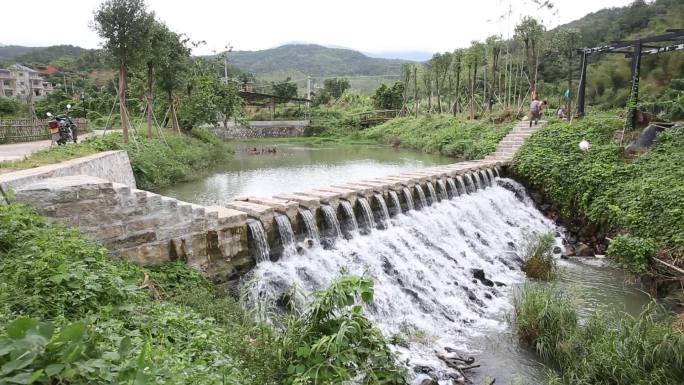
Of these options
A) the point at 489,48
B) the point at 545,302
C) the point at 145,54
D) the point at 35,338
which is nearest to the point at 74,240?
the point at 35,338

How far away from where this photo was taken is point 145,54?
13.2 meters

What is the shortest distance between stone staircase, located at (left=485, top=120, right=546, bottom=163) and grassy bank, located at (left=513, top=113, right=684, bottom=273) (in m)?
Result: 0.72

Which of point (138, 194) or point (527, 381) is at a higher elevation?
point (138, 194)

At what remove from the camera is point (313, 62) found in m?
128

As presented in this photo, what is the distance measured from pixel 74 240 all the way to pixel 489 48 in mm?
26761

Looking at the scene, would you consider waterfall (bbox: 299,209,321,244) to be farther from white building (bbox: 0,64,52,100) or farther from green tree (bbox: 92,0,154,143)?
white building (bbox: 0,64,52,100)

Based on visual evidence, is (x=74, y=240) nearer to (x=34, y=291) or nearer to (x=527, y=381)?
(x=34, y=291)

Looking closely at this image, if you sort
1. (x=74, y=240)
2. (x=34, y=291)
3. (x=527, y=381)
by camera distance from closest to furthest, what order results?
(x=34, y=291), (x=74, y=240), (x=527, y=381)

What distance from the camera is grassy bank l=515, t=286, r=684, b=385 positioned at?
467 centimetres

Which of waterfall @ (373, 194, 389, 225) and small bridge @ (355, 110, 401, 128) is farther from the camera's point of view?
small bridge @ (355, 110, 401, 128)

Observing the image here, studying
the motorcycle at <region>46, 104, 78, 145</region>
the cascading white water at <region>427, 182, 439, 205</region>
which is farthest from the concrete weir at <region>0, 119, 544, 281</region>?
the motorcycle at <region>46, 104, 78, 145</region>

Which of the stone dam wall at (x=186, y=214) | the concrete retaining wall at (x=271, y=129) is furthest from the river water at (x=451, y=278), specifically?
the concrete retaining wall at (x=271, y=129)

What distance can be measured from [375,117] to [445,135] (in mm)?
17128

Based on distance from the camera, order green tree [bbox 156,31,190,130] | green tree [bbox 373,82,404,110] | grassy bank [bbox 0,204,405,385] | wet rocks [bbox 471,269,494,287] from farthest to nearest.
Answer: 1. green tree [bbox 373,82,404,110]
2. green tree [bbox 156,31,190,130]
3. wet rocks [bbox 471,269,494,287]
4. grassy bank [bbox 0,204,405,385]
